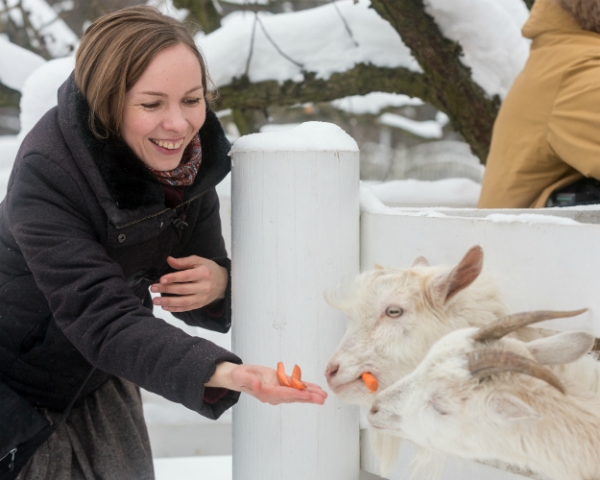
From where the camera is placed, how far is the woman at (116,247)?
1389mm

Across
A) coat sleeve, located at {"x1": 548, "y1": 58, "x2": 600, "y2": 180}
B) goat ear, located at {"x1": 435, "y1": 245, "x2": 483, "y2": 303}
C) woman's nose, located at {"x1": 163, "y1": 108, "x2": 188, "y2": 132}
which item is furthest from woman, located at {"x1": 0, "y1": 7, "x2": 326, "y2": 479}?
coat sleeve, located at {"x1": 548, "y1": 58, "x2": 600, "y2": 180}

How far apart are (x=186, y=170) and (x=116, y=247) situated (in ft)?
0.83

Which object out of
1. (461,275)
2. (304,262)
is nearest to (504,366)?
(461,275)

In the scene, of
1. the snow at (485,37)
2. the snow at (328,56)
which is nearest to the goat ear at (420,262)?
the snow at (328,56)

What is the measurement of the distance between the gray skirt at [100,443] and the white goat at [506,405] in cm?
110

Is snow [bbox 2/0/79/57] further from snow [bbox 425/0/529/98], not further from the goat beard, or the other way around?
the goat beard

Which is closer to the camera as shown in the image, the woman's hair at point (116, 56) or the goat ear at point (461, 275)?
the goat ear at point (461, 275)

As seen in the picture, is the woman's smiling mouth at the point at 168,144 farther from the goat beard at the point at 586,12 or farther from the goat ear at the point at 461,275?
the goat beard at the point at 586,12

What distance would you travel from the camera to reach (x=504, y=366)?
3.50 feet

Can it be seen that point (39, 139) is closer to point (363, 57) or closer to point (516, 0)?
point (363, 57)

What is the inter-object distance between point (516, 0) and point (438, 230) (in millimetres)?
4017

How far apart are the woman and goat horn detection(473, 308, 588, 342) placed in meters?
0.33

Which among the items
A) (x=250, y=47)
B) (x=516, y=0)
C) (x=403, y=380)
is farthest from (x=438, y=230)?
(x=516, y=0)

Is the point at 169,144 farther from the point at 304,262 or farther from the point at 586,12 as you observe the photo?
the point at 586,12
